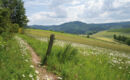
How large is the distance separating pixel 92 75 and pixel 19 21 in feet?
142

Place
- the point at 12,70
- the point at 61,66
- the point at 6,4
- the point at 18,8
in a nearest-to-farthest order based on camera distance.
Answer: the point at 12,70
the point at 61,66
the point at 6,4
the point at 18,8

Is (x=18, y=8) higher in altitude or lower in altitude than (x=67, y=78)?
higher

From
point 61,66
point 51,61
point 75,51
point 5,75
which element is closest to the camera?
point 5,75

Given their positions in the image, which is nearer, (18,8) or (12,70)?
(12,70)

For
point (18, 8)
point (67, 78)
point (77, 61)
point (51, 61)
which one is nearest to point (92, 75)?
point (67, 78)

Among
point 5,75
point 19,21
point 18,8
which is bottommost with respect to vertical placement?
point 5,75

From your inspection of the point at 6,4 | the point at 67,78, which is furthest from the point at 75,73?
the point at 6,4

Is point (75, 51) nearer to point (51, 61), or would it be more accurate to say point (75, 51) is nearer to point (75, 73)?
point (51, 61)

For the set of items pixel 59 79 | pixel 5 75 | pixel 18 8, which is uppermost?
pixel 18 8

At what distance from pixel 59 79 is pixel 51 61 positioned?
1.94m

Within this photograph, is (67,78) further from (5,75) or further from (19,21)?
(19,21)

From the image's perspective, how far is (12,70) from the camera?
4504 millimetres

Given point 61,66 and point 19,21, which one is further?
point 19,21

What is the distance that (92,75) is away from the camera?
5.22 m
